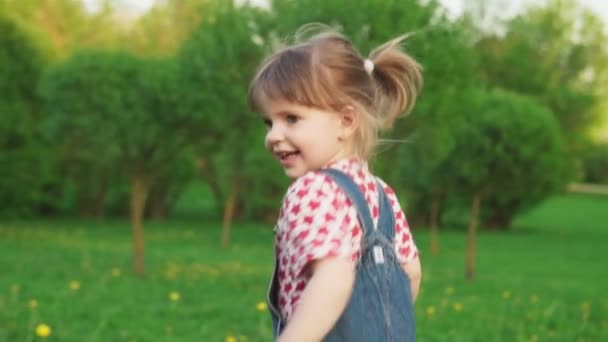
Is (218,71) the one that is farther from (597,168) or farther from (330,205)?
(597,168)

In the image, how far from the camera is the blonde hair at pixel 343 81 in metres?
2.34

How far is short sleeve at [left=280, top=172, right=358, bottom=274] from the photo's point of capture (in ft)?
7.16

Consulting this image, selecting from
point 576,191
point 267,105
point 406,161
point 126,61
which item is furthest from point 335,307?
point 576,191

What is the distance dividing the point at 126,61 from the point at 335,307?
34.2 ft

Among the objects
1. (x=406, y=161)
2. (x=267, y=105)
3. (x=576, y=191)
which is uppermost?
(x=267, y=105)

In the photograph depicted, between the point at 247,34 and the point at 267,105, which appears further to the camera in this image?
the point at 247,34

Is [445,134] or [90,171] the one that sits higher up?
[445,134]

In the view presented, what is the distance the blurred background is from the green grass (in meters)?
0.04

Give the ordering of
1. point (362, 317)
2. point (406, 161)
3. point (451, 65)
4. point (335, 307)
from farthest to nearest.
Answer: point (406, 161) < point (451, 65) < point (362, 317) < point (335, 307)

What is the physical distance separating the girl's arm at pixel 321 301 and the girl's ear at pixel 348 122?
0.38m

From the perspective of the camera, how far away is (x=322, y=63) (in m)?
2.36

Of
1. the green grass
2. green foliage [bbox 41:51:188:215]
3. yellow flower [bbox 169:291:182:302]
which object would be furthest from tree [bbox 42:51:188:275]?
yellow flower [bbox 169:291:182:302]

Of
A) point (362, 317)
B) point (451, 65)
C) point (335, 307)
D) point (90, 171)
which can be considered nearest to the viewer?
point (335, 307)

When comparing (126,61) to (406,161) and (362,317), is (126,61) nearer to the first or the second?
(406,161)
